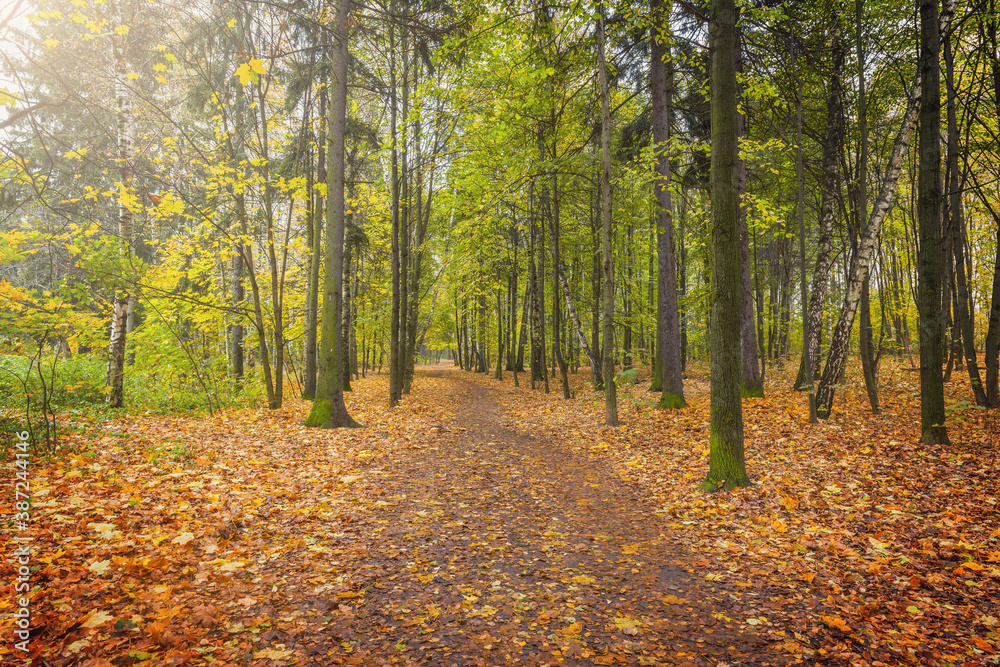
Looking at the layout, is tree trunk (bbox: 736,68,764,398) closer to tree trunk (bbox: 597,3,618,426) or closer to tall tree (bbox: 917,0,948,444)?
tree trunk (bbox: 597,3,618,426)

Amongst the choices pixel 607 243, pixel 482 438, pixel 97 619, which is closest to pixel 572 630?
pixel 97 619

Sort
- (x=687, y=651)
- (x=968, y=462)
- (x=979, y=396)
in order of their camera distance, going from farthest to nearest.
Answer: (x=979, y=396)
(x=968, y=462)
(x=687, y=651)

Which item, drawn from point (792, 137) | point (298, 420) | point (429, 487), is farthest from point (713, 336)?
point (792, 137)

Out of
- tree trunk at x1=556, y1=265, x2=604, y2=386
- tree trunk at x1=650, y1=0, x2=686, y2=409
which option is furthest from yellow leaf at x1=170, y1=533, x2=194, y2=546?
tree trunk at x1=556, y1=265, x2=604, y2=386

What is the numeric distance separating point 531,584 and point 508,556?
1.92ft

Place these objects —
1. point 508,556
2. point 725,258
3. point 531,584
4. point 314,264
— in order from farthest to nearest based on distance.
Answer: point 314,264
point 725,258
point 508,556
point 531,584

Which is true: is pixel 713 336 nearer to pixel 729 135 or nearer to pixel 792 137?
pixel 729 135

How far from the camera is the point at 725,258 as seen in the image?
20.1 feet

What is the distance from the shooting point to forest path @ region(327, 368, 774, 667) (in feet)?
10.4

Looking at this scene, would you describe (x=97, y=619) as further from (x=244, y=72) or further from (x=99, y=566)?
(x=244, y=72)

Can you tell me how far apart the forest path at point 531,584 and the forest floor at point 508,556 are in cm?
2

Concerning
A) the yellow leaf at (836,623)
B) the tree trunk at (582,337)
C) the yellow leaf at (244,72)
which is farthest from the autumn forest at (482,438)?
the tree trunk at (582,337)

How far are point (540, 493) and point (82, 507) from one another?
5.49 meters

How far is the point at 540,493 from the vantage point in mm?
6773
